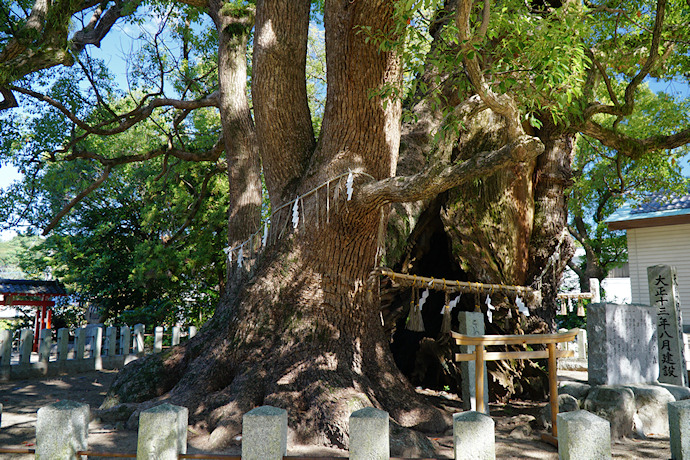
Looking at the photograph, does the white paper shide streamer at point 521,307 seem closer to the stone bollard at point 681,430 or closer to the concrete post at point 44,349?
the stone bollard at point 681,430

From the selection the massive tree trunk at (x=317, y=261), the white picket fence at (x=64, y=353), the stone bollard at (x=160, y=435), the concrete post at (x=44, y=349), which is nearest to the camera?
the stone bollard at (x=160, y=435)

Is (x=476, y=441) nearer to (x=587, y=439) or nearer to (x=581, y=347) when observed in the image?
(x=587, y=439)

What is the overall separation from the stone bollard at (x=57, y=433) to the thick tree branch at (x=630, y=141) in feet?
25.3

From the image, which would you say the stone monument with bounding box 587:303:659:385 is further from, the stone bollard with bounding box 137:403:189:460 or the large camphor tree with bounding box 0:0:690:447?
the stone bollard with bounding box 137:403:189:460

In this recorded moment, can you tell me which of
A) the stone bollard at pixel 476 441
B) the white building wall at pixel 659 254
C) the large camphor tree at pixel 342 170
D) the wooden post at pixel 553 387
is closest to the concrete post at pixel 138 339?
the large camphor tree at pixel 342 170

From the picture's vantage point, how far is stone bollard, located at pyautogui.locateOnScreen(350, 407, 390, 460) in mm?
2512

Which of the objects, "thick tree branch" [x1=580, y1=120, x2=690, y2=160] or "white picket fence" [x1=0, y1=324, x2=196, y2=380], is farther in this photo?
"white picket fence" [x1=0, y1=324, x2=196, y2=380]

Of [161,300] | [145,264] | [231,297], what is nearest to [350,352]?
[231,297]

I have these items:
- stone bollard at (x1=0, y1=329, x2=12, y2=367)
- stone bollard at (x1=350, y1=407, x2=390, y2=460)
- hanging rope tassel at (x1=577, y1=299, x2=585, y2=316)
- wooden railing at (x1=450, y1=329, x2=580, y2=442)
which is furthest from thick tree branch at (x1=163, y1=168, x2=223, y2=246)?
hanging rope tassel at (x1=577, y1=299, x2=585, y2=316)

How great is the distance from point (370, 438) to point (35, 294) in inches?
538

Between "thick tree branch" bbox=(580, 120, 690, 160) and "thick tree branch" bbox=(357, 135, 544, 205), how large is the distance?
4261mm

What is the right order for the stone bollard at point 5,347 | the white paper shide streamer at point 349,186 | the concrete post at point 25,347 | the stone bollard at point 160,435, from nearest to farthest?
the stone bollard at point 160,435 < the white paper shide streamer at point 349,186 < the stone bollard at point 5,347 < the concrete post at point 25,347

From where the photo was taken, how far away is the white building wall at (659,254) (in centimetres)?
1380

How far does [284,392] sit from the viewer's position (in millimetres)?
4645
